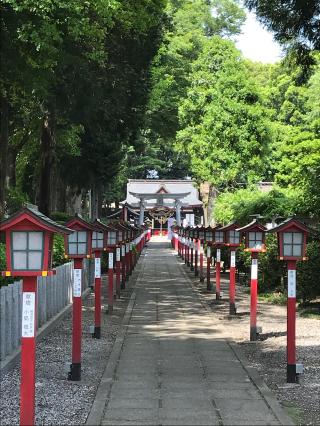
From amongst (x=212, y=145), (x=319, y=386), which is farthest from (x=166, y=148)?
(x=319, y=386)

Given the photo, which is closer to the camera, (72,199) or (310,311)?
(310,311)

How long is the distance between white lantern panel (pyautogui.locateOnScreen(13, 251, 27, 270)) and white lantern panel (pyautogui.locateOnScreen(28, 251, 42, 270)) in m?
0.04

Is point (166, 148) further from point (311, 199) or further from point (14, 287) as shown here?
point (14, 287)

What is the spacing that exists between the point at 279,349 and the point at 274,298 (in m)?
5.70

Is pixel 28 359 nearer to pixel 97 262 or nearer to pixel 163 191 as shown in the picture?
pixel 97 262

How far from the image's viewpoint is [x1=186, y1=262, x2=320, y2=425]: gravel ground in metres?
6.20

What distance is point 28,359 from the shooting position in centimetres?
466

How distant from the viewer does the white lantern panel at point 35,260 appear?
15.4 feet

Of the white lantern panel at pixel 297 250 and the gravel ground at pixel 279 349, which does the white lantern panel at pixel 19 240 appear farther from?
the white lantern panel at pixel 297 250

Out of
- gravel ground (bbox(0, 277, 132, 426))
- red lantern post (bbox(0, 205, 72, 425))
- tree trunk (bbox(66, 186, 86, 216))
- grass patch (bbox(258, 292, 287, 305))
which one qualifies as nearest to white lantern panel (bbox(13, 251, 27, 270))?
red lantern post (bbox(0, 205, 72, 425))

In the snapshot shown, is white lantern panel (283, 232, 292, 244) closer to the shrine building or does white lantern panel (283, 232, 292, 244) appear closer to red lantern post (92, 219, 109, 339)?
red lantern post (92, 219, 109, 339)

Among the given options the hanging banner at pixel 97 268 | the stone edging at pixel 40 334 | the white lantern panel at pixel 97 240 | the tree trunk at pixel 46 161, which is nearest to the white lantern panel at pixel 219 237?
the stone edging at pixel 40 334

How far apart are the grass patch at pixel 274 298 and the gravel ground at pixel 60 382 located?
504 cm

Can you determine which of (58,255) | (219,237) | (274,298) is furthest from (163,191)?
(58,255)
